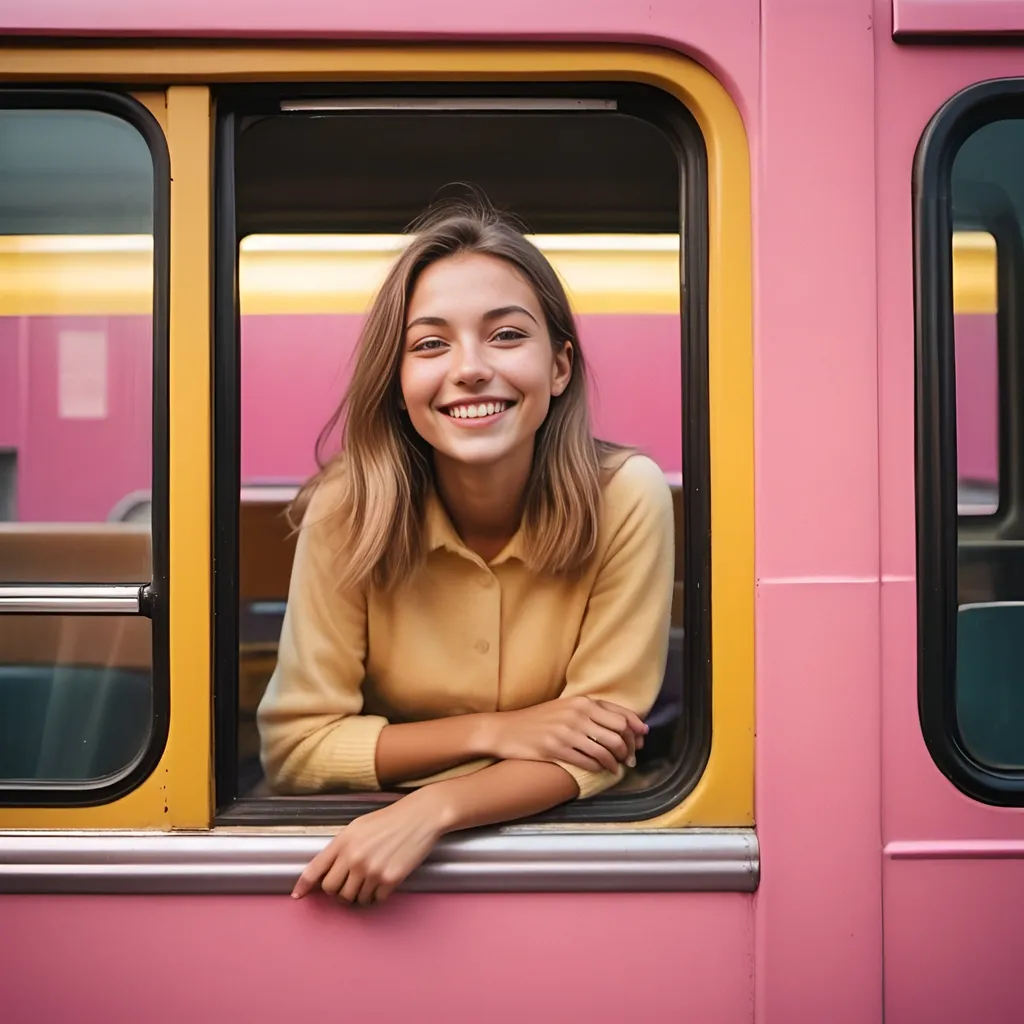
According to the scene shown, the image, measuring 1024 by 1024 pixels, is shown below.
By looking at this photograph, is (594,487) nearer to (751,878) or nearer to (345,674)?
(345,674)

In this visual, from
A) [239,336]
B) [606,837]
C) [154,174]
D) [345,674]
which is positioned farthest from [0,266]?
[606,837]

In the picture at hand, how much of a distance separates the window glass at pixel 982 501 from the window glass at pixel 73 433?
127 centimetres

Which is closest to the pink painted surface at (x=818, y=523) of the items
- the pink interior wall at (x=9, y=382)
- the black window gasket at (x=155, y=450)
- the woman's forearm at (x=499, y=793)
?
the woman's forearm at (x=499, y=793)

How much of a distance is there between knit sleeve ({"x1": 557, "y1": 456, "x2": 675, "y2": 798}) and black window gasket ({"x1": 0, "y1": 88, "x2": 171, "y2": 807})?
65cm

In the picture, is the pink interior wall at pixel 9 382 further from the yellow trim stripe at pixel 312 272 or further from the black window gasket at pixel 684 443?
the black window gasket at pixel 684 443

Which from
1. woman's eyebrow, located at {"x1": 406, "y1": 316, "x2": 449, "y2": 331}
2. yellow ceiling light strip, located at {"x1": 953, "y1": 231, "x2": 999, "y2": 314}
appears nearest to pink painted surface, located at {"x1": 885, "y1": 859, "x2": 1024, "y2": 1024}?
yellow ceiling light strip, located at {"x1": 953, "y1": 231, "x2": 999, "y2": 314}

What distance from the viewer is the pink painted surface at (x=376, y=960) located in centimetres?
126

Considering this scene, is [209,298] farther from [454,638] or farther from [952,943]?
[952,943]

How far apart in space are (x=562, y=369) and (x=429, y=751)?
704mm

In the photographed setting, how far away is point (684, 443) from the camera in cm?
133

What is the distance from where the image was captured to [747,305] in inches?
50.8

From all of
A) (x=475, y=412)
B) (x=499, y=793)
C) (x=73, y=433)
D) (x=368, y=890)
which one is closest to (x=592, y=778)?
(x=499, y=793)

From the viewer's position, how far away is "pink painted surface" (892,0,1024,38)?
1259mm

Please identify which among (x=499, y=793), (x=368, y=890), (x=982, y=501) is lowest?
(x=368, y=890)
